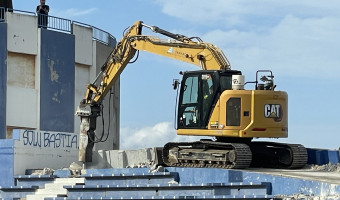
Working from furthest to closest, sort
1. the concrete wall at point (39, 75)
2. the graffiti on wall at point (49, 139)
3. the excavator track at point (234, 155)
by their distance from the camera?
the concrete wall at point (39, 75)
the graffiti on wall at point (49, 139)
the excavator track at point (234, 155)

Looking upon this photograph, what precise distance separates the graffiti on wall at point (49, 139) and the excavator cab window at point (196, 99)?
20.0 feet

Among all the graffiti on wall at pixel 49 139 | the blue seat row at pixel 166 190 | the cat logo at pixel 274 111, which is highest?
the cat logo at pixel 274 111

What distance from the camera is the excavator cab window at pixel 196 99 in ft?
84.6

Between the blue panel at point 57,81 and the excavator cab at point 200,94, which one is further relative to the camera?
the blue panel at point 57,81

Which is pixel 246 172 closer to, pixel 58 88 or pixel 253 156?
pixel 253 156

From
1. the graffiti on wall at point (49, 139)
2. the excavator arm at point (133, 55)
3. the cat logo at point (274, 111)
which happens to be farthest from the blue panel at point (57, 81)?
the cat logo at point (274, 111)

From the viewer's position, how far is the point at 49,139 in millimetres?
30531

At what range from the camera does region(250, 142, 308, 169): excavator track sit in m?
25.8

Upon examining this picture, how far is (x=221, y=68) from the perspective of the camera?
26.7m

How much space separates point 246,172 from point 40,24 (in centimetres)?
1795

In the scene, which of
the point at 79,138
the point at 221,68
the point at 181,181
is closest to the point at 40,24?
the point at 79,138

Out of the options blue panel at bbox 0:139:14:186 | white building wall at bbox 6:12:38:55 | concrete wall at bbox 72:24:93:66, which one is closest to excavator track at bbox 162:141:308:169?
blue panel at bbox 0:139:14:186

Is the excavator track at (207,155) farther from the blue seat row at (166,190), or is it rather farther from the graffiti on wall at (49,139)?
the graffiti on wall at (49,139)

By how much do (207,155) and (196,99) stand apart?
191 centimetres
